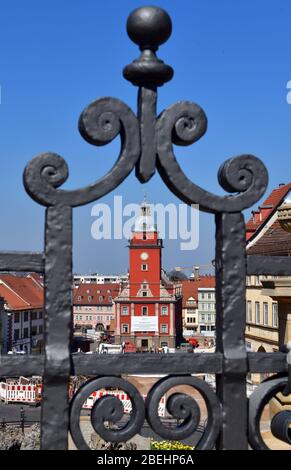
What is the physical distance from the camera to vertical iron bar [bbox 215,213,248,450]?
1.63 m

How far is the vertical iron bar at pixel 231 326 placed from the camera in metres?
1.63

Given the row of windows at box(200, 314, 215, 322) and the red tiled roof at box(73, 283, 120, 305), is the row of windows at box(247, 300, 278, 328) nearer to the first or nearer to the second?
the row of windows at box(200, 314, 215, 322)

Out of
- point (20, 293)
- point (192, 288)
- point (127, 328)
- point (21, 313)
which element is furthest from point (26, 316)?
point (192, 288)

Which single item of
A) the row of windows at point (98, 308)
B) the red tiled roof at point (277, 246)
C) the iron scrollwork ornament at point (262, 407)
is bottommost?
the row of windows at point (98, 308)

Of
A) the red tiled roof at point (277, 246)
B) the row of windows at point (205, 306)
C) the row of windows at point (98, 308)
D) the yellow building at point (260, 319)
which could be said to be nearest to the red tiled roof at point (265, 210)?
the yellow building at point (260, 319)

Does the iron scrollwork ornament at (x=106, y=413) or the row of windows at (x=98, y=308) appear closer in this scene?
the iron scrollwork ornament at (x=106, y=413)

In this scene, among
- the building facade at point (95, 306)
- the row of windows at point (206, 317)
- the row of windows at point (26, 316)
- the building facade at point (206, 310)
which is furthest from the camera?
the building facade at point (95, 306)

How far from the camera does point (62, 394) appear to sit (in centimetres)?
155

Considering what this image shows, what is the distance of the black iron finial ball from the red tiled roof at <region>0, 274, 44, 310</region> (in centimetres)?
4031

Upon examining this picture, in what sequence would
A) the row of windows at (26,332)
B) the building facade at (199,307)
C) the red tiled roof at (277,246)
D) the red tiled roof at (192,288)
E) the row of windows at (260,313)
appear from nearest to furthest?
the red tiled roof at (277,246) < the row of windows at (260,313) < the row of windows at (26,332) < the building facade at (199,307) < the red tiled roof at (192,288)

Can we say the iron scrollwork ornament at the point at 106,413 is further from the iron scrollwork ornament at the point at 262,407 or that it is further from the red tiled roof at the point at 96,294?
the red tiled roof at the point at 96,294

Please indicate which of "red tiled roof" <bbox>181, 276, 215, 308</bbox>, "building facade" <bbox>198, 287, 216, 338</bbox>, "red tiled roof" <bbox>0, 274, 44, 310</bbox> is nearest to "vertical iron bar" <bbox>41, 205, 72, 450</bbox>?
"red tiled roof" <bbox>0, 274, 44, 310</bbox>

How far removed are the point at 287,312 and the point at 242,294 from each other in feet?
17.6

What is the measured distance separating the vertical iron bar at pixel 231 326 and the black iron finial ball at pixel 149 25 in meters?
0.54
